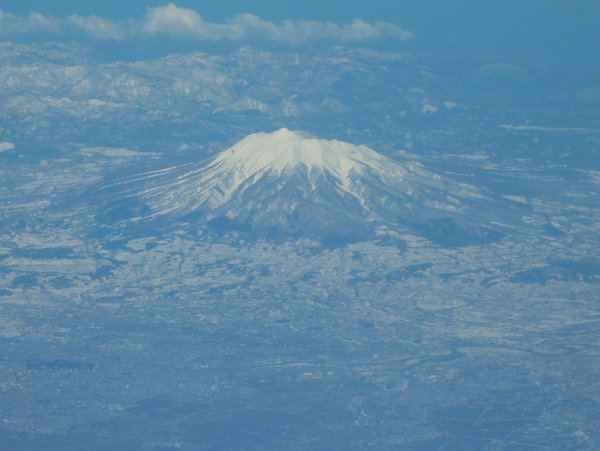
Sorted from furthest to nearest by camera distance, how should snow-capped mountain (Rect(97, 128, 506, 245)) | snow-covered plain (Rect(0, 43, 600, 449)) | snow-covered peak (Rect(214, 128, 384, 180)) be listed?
1. snow-covered peak (Rect(214, 128, 384, 180))
2. snow-capped mountain (Rect(97, 128, 506, 245))
3. snow-covered plain (Rect(0, 43, 600, 449))

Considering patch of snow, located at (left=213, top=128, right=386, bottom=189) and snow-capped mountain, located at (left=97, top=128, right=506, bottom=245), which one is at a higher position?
patch of snow, located at (left=213, top=128, right=386, bottom=189)

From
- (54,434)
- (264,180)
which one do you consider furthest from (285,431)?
(264,180)

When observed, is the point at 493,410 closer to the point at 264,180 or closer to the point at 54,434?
the point at 54,434

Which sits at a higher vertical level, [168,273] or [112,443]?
[168,273]

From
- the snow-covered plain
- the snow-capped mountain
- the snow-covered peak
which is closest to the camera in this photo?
the snow-covered plain

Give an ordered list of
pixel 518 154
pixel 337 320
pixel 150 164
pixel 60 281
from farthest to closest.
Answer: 1. pixel 518 154
2. pixel 150 164
3. pixel 60 281
4. pixel 337 320
